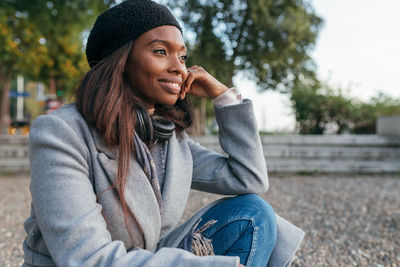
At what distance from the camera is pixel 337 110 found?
9.00m

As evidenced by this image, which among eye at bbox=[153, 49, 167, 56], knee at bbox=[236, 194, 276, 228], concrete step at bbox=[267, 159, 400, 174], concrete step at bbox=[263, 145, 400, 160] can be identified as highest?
eye at bbox=[153, 49, 167, 56]

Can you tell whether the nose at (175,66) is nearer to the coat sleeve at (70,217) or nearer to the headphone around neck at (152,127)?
the headphone around neck at (152,127)

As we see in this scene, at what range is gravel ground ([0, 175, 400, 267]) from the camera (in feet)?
8.91

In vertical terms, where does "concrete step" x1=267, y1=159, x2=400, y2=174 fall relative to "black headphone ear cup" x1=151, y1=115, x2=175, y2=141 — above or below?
below

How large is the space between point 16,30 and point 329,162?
765 cm

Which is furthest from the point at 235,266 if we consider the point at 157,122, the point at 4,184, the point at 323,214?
the point at 4,184

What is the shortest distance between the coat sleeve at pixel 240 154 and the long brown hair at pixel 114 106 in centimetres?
50

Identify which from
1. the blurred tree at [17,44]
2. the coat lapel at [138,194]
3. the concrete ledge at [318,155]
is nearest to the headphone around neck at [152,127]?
the coat lapel at [138,194]

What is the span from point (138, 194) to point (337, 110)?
864cm

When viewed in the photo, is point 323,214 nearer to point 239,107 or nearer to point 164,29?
point 239,107

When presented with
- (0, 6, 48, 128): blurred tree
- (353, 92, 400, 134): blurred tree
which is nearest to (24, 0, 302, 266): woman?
(0, 6, 48, 128): blurred tree

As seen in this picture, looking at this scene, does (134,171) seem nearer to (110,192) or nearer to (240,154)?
(110,192)

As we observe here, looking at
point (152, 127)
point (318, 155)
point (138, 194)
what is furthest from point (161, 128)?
point (318, 155)

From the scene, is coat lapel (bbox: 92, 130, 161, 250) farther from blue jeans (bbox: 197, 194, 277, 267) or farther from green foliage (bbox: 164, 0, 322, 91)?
green foliage (bbox: 164, 0, 322, 91)
